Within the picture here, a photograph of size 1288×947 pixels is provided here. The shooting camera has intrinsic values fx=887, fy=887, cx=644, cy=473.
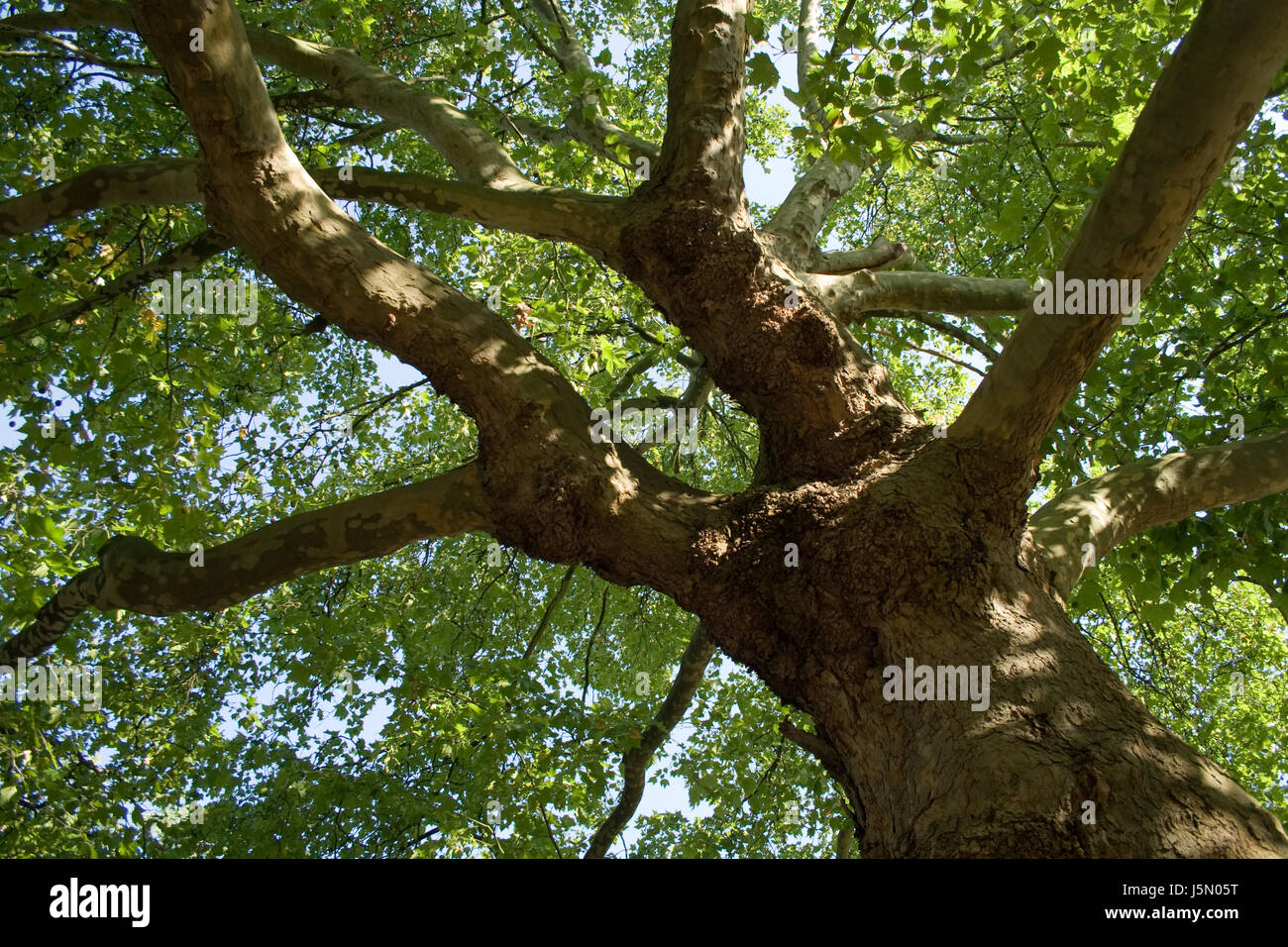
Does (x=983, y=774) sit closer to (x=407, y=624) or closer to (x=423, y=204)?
(x=423, y=204)

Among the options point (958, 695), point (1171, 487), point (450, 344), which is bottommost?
point (958, 695)

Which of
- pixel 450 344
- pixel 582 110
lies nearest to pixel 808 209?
pixel 582 110

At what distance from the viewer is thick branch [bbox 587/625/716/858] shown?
6543mm

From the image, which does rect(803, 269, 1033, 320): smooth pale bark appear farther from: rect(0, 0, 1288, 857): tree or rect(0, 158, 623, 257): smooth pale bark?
rect(0, 158, 623, 257): smooth pale bark

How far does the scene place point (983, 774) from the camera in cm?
239

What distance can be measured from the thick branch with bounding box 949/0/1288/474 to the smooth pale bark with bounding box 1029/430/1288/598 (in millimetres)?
705

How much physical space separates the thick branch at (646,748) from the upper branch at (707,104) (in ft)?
11.6

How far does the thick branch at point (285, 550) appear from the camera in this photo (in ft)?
11.1

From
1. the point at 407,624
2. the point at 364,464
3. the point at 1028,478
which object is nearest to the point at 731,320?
the point at 1028,478

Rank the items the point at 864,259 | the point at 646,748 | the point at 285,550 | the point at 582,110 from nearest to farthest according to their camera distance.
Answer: the point at 285,550 < the point at 864,259 < the point at 646,748 < the point at 582,110

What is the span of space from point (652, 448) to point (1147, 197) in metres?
6.77

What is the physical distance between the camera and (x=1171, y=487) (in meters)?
3.82

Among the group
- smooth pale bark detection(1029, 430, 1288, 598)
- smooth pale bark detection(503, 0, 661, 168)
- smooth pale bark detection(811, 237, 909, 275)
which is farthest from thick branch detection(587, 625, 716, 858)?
smooth pale bark detection(503, 0, 661, 168)

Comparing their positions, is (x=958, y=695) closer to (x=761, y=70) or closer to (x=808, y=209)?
(x=761, y=70)
